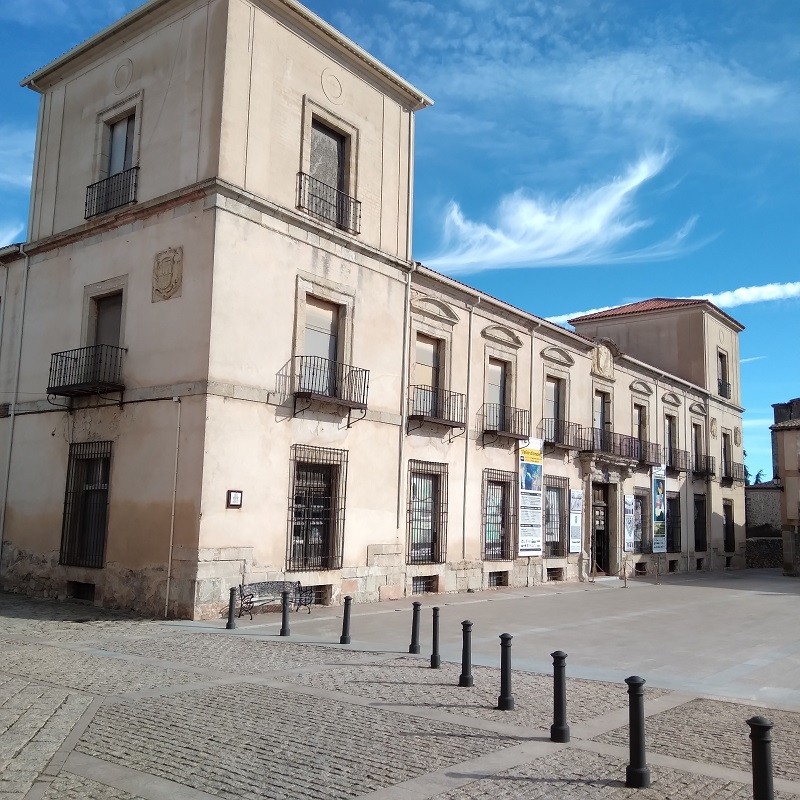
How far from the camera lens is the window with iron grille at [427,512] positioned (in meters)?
18.5

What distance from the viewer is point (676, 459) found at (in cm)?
3203

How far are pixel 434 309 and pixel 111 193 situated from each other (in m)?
7.53

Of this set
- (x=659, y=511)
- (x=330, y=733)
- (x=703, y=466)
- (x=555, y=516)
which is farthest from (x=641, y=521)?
(x=330, y=733)

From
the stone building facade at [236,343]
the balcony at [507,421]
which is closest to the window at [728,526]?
the balcony at [507,421]

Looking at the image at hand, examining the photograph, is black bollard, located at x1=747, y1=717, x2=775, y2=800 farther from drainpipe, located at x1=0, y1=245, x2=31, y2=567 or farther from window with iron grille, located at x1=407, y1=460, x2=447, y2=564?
drainpipe, located at x1=0, y1=245, x2=31, y2=567

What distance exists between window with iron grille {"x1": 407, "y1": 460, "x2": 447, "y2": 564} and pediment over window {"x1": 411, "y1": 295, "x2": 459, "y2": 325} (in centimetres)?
349

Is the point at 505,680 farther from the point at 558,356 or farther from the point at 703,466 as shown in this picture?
the point at 703,466

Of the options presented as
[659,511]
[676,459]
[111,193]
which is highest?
[111,193]

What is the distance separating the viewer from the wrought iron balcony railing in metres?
15.7

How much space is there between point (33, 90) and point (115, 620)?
12794mm

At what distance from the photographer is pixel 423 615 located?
14891 mm

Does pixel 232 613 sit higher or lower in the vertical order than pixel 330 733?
higher

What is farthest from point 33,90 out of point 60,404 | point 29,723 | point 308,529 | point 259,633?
point 29,723

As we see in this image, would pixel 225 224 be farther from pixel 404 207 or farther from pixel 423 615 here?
pixel 423 615
